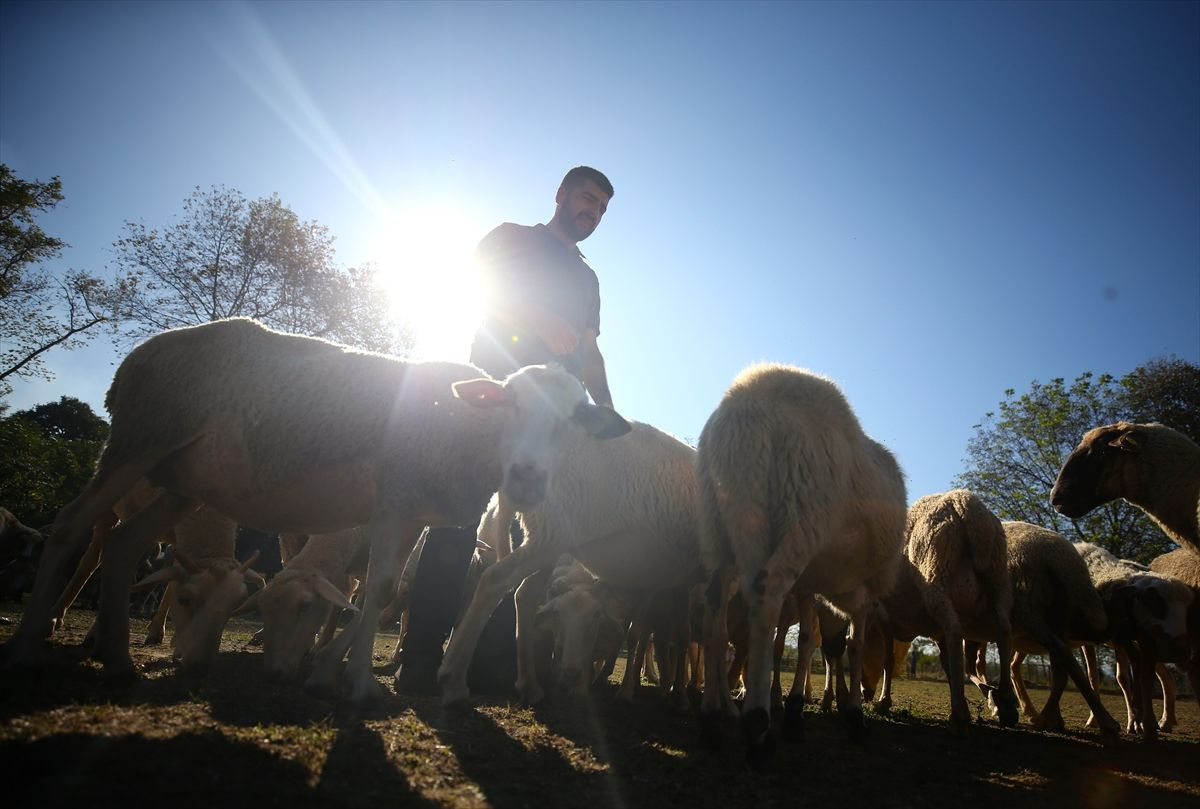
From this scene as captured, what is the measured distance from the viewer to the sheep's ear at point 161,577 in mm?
4699

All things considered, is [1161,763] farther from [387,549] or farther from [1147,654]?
[387,549]

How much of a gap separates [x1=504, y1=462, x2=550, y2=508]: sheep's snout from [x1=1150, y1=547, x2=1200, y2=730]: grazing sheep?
23.3ft

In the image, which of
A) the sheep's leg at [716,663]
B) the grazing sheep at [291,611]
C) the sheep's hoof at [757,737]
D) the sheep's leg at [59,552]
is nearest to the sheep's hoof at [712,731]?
the sheep's leg at [716,663]

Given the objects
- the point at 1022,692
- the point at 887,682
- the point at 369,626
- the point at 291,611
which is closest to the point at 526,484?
the point at 369,626

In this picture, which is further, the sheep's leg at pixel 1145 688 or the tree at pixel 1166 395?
the tree at pixel 1166 395

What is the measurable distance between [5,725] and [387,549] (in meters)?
1.74

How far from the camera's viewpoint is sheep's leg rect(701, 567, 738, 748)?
383cm

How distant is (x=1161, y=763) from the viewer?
4645mm

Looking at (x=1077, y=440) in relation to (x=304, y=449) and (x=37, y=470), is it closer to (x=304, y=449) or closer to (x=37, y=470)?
(x=304, y=449)

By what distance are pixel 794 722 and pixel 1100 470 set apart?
4941 millimetres

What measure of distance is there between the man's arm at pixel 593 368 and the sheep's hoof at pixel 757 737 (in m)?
3.09

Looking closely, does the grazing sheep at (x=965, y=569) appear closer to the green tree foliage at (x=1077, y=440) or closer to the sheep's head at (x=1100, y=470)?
the sheep's head at (x=1100, y=470)

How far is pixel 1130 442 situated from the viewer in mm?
6379

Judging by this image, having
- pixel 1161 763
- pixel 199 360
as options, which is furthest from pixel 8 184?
pixel 1161 763
